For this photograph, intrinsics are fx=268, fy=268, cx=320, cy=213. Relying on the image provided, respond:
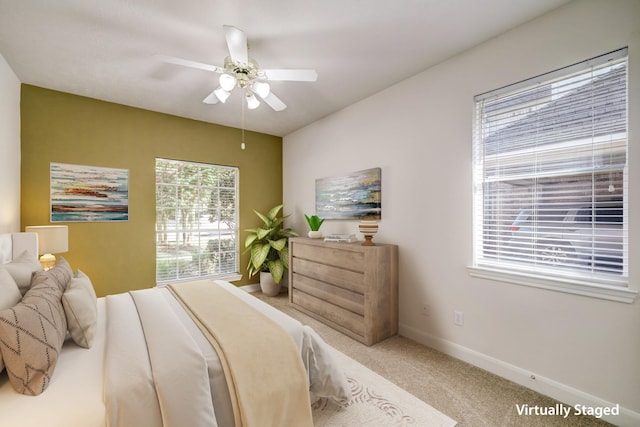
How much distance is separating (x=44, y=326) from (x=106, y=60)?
2.36m

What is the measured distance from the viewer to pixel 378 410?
68.2 inches

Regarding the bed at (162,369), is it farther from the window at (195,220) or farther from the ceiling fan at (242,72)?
the window at (195,220)

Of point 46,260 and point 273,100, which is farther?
point 46,260

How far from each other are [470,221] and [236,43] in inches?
89.3

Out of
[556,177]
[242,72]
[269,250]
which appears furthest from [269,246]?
[556,177]

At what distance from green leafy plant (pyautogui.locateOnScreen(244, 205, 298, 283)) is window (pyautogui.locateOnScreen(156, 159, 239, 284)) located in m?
0.32

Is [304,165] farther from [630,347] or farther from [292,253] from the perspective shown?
[630,347]

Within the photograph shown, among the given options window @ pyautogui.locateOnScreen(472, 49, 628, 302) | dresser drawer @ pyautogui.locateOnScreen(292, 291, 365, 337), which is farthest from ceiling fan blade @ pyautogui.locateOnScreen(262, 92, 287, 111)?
dresser drawer @ pyautogui.locateOnScreen(292, 291, 365, 337)

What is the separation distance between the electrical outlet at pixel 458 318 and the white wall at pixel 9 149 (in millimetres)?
4052

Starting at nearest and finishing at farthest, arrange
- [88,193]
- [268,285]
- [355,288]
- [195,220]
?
[355,288] → [88,193] → [195,220] → [268,285]

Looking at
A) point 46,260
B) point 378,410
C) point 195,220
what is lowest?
point 378,410

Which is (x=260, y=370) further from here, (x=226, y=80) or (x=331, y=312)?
(x=226, y=80)

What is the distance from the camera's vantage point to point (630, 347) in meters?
1.56

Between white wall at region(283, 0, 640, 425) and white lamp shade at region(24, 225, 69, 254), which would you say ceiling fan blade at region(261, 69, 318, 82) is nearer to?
white wall at region(283, 0, 640, 425)
